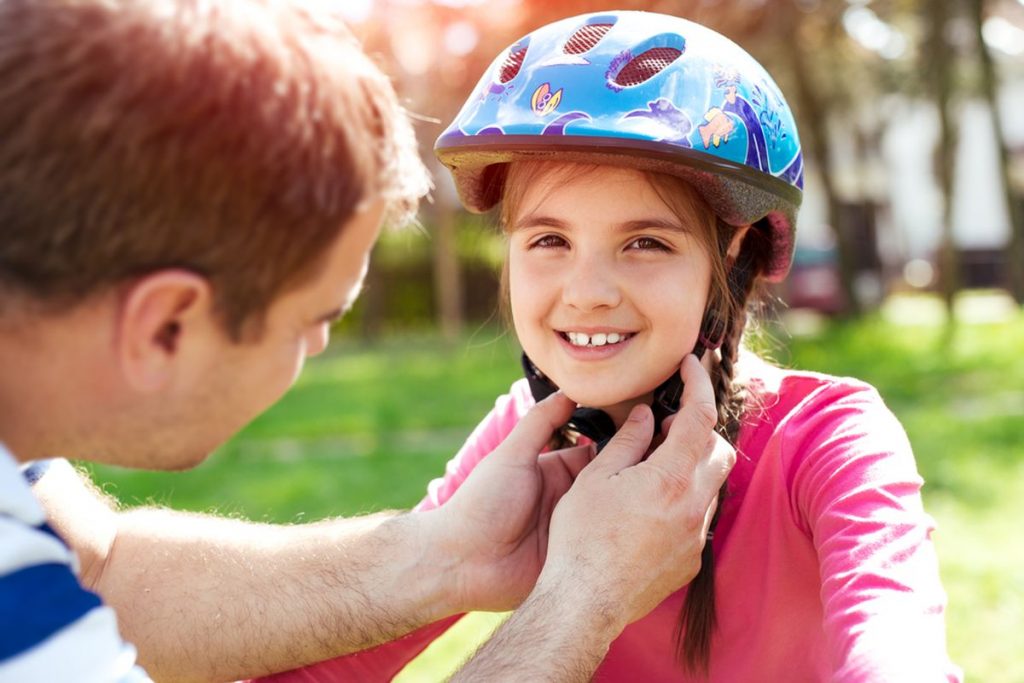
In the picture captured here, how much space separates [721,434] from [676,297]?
0.33 meters

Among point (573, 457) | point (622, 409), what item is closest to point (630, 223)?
point (622, 409)

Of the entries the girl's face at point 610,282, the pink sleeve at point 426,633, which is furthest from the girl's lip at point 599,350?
the pink sleeve at point 426,633

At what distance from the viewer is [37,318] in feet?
5.05

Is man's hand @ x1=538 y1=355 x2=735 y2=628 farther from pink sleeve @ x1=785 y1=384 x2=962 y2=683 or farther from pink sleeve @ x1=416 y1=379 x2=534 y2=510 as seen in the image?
pink sleeve @ x1=416 y1=379 x2=534 y2=510

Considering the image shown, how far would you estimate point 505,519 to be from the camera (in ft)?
8.59

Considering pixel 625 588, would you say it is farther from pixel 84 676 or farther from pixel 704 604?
pixel 84 676

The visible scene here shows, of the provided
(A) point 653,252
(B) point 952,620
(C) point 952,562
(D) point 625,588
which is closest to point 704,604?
(D) point 625,588

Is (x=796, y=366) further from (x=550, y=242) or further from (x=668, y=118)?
(x=668, y=118)

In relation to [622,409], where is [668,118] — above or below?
above

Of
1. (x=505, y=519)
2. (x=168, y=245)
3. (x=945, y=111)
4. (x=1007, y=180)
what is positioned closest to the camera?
(x=168, y=245)

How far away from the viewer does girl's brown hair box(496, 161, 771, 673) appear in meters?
2.45

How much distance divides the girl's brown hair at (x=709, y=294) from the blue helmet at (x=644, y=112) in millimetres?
56

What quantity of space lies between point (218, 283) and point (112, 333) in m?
0.16

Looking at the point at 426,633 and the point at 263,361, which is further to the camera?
the point at 426,633
